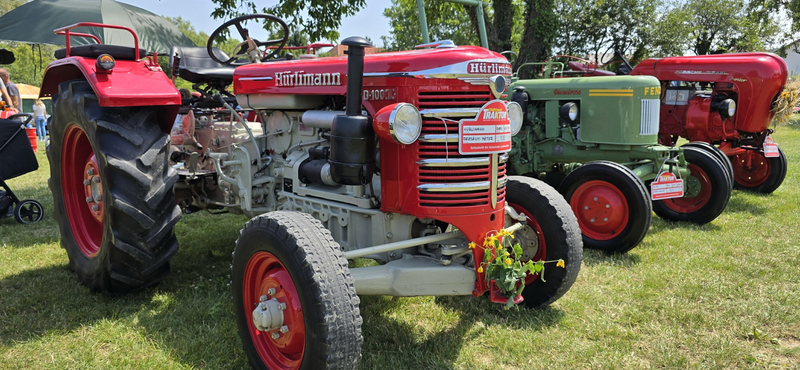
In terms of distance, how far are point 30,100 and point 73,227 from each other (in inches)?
910

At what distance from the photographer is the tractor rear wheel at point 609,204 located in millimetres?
4043

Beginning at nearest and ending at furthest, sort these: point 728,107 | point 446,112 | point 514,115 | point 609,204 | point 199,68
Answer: point 446,112 < point 514,115 < point 199,68 < point 609,204 < point 728,107

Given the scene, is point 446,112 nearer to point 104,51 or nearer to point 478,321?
point 478,321

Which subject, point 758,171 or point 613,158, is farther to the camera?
point 758,171

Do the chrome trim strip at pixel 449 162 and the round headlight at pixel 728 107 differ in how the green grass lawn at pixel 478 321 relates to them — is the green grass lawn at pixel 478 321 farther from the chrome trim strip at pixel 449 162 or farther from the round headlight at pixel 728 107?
the round headlight at pixel 728 107

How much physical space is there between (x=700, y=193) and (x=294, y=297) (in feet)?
15.5

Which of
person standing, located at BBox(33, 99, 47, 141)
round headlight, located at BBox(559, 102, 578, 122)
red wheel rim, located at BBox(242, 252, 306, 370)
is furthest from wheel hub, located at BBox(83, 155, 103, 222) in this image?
person standing, located at BBox(33, 99, 47, 141)

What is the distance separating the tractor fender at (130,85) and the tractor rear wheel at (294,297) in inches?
45.9

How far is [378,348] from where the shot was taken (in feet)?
8.53

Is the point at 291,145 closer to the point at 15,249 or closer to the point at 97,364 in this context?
the point at 97,364

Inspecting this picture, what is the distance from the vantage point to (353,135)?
2.30 m

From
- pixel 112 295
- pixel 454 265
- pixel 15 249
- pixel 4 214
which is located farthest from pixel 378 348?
pixel 4 214

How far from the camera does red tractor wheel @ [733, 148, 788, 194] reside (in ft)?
21.7

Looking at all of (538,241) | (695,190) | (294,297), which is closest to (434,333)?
(538,241)
